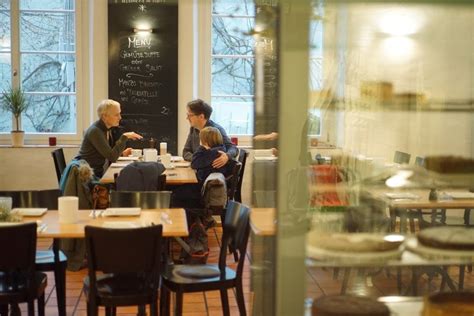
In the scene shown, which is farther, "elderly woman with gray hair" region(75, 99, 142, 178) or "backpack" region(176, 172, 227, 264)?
"elderly woman with gray hair" region(75, 99, 142, 178)

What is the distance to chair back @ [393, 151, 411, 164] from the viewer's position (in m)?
1.32

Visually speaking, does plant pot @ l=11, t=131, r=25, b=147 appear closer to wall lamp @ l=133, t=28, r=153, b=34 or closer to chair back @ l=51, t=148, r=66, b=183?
chair back @ l=51, t=148, r=66, b=183

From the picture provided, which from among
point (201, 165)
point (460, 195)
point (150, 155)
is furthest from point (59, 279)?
point (460, 195)

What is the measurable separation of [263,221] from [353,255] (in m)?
0.19

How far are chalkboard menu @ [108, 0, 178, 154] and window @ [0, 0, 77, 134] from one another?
2.01 ft

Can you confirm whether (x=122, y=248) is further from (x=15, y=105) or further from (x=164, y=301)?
(x=15, y=105)

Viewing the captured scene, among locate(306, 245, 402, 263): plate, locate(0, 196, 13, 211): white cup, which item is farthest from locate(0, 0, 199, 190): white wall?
locate(306, 245, 402, 263): plate

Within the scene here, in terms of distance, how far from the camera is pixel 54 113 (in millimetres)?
8086

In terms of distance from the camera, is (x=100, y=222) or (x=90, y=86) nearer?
(x=100, y=222)

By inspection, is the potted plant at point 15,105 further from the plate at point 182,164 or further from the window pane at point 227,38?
the window pane at point 227,38

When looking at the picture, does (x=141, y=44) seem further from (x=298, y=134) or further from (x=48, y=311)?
(x=298, y=134)

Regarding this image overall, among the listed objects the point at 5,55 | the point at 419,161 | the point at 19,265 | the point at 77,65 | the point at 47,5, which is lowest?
the point at 19,265

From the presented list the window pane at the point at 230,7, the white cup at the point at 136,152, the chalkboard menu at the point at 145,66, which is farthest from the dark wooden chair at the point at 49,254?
the window pane at the point at 230,7

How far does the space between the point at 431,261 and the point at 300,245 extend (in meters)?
0.26
